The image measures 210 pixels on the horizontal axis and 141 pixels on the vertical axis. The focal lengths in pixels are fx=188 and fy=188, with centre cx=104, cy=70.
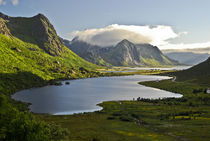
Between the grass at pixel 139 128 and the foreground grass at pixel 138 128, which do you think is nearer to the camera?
the foreground grass at pixel 138 128

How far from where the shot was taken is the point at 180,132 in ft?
254

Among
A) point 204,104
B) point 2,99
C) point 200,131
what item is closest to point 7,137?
point 2,99

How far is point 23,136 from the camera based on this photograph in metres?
52.6

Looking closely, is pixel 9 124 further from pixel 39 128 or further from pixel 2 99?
pixel 2 99

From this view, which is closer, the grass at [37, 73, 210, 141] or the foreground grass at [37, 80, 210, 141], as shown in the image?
the foreground grass at [37, 80, 210, 141]

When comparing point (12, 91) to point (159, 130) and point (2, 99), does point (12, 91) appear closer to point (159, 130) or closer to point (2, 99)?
point (2, 99)

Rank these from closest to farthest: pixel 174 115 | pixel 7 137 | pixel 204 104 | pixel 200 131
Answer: pixel 7 137, pixel 200 131, pixel 174 115, pixel 204 104

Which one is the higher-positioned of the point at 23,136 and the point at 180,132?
the point at 23,136

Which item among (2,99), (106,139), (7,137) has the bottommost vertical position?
(106,139)

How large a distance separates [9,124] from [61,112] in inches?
3151

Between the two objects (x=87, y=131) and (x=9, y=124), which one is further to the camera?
(x=87, y=131)

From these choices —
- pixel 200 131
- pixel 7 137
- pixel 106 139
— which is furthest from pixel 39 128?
pixel 200 131

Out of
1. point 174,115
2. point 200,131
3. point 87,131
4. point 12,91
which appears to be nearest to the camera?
point 200,131

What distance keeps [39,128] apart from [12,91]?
166275 millimetres
